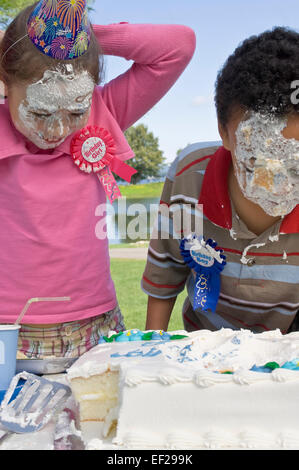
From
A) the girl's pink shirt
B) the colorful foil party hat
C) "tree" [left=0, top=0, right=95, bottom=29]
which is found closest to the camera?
the colorful foil party hat

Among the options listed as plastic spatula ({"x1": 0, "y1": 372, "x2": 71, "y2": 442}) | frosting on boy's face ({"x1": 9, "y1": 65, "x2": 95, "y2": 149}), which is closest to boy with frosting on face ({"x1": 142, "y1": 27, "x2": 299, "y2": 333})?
frosting on boy's face ({"x1": 9, "y1": 65, "x2": 95, "y2": 149})

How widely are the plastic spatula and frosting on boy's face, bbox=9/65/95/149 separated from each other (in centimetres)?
63

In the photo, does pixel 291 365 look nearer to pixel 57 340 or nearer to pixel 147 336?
pixel 147 336

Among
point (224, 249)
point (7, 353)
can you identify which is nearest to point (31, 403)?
point (7, 353)

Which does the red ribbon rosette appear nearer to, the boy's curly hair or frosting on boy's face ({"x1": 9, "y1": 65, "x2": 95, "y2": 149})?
frosting on boy's face ({"x1": 9, "y1": 65, "x2": 95, "y2": 149})

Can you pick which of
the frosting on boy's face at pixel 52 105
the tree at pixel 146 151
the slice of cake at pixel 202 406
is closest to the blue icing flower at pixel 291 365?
the slice of cake at pixel 202 406

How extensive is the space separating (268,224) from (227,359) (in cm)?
38

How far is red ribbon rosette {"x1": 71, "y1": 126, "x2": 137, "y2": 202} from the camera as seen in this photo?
1435mm

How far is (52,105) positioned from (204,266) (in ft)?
1.87

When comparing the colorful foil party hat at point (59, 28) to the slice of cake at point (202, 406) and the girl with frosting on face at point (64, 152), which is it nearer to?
the girl with frosting on face at point (64, 152)

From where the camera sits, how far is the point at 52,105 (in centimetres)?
132

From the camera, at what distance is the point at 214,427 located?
34.6 inches
